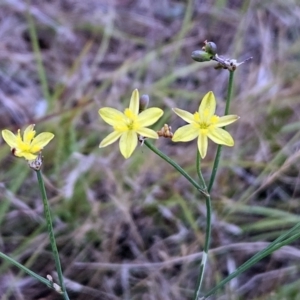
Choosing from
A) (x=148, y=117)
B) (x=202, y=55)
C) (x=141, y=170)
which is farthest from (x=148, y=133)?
(x=141, y=170)

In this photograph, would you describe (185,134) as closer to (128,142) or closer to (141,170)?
(128,142)

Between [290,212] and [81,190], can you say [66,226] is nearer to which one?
[81,190]

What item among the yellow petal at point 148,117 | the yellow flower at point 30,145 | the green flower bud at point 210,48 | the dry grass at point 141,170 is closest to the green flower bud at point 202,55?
the green flower bud at point 210,48

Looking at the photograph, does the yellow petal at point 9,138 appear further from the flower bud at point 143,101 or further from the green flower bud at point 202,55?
the green flower bud at point 202,55

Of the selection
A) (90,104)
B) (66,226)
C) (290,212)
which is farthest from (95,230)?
(290,212)

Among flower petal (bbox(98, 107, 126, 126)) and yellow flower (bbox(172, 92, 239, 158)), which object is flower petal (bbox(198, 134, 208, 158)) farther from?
flower petal (bbox(98, 107, 126, 126))

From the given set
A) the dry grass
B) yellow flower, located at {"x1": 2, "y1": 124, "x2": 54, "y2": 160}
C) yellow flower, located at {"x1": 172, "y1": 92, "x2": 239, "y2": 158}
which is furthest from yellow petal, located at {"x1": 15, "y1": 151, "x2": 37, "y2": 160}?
the dry grass
